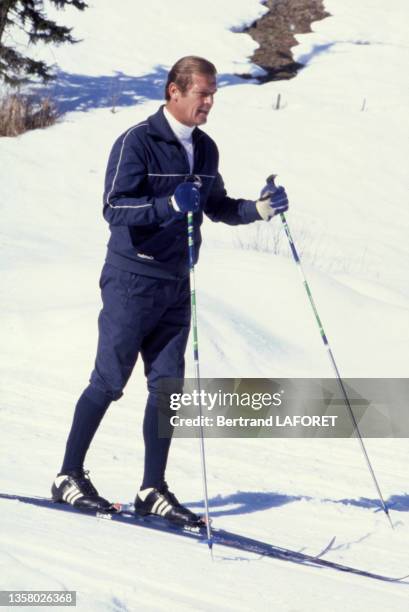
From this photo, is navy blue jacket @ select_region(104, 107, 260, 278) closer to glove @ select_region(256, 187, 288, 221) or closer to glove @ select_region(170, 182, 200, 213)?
glove @ select_region(170, 182, 200, 213)

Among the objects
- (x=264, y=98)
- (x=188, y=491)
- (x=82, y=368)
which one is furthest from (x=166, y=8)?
(x=188, y=491)

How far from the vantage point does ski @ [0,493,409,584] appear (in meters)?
3.52

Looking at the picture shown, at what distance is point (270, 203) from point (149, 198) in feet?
2.16

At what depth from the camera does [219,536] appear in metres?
3.67

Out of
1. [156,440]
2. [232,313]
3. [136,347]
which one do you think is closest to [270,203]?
[136,347]

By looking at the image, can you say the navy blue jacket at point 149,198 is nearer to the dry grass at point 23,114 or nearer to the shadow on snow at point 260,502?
the shadow on snow at point 260,502

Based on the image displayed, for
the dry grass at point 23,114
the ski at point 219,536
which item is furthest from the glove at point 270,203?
the dry grass at point 23,114

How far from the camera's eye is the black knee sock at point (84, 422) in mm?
3787

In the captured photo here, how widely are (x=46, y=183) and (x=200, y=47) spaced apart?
8.06 m

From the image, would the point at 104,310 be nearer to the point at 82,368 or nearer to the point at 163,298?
the point at 163,298

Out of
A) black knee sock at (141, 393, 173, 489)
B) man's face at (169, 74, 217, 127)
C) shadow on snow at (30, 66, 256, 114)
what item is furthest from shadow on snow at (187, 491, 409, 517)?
shadow on snow at (30, 66, 256, 114)

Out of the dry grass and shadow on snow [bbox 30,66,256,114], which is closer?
the dry grass

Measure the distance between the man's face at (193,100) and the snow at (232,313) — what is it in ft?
5.28

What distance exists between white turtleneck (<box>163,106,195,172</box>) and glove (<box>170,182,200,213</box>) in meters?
0.30
